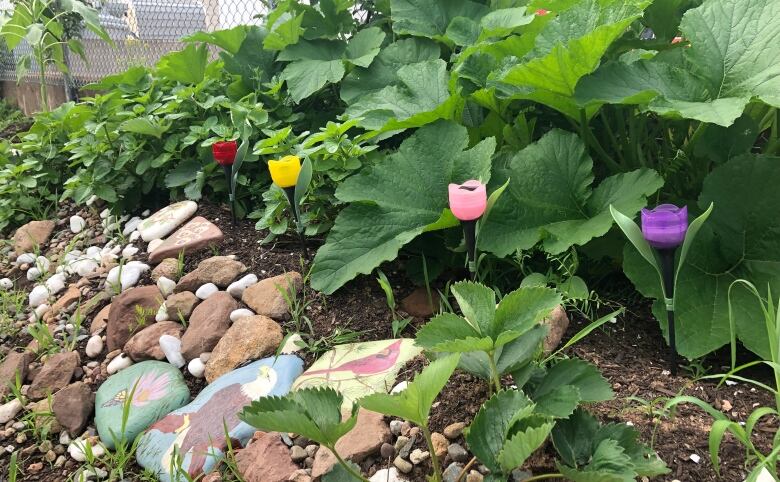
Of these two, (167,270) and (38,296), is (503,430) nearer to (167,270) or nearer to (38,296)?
(167,270)

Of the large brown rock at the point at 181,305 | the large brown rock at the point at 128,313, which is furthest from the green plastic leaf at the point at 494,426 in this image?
the large brown rock at the point at 128,313

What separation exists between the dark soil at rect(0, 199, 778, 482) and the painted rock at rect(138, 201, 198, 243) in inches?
18.6

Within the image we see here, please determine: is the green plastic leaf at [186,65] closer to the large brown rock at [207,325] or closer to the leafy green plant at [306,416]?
the large brown rock at [207,325]

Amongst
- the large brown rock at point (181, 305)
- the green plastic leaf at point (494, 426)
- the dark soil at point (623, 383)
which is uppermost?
the green plastic leaf at point (494, 426)

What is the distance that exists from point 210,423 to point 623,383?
0.93 metres

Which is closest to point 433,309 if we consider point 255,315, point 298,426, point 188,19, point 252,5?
point 255,315

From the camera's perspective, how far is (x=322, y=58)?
257cm

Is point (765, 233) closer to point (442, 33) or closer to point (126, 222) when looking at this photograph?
point (442, 33)

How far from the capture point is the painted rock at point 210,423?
4.72ft

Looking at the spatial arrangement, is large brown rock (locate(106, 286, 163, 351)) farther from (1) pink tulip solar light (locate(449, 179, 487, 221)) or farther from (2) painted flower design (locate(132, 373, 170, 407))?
(1) pink tulip solar light (locate(449, 179, 487, 221))

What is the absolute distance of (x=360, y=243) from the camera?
5.73ft

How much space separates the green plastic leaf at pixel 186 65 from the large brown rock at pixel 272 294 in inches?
49.5

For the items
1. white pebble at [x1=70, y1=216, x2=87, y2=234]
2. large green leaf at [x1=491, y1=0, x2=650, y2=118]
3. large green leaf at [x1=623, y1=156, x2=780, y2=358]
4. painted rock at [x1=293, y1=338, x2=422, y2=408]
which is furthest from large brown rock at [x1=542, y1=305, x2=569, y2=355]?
white pebble at [x1=70, y1=216, x2=87, y2=234]

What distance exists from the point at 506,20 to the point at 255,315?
1.19 meters
